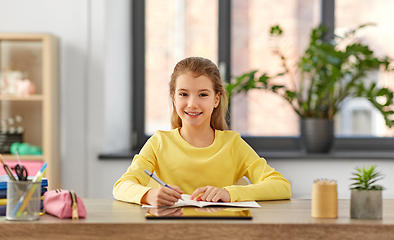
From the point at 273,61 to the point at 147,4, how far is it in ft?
3.14

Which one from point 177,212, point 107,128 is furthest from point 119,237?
point 107,128

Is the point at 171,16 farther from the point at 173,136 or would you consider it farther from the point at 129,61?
the point at 173,136

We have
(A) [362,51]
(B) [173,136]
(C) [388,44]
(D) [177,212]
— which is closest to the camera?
(D) [177,212]

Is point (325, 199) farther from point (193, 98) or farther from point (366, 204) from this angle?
point (193, 98)

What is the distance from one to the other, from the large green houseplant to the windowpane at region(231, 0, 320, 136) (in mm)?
225

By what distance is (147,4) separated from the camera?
318 centimetres

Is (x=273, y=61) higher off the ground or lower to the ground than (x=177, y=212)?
higher

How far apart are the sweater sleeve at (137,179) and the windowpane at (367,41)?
1956mm

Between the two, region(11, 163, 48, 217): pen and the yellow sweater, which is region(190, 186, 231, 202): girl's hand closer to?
the yellow sweater

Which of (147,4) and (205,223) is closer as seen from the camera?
(205,223)

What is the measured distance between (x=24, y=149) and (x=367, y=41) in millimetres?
2298

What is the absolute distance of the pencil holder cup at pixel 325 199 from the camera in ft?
3.27

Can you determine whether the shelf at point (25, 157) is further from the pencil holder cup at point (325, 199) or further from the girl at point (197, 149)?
the pencil holder cup at point (325, 199)

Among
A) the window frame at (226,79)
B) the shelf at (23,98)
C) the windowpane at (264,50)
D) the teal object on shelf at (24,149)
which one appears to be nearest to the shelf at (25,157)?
the teal object on shelf at (24,149)
